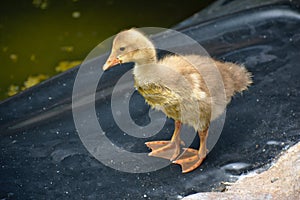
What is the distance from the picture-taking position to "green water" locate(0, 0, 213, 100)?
3857 mm

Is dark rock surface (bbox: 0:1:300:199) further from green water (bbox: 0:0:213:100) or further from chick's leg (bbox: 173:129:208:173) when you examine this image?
green water (bbox: 0:0:213:100)

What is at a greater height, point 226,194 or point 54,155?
point 226,194

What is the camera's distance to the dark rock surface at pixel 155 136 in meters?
2.38

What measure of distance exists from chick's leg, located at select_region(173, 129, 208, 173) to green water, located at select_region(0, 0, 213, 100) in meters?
1.57

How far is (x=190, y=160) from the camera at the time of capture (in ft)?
8.05

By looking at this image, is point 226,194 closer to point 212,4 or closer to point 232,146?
point 232,146

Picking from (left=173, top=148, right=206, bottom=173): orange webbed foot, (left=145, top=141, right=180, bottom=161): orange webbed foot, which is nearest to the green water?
(left=145, top=141, right=180, bottom=161): orange webbed foot

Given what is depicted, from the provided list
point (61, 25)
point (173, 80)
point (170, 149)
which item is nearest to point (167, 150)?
point (170, 149)

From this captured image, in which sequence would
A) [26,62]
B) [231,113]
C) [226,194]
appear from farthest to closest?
1. [26,62]
2. [231,113]
3. [226,194]

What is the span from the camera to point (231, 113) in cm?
270

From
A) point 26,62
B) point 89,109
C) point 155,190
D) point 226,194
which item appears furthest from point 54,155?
point 26,62

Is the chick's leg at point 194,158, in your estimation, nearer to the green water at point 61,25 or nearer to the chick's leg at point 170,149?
the chick's leg at point 170,149

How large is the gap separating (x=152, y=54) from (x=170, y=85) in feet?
0.55

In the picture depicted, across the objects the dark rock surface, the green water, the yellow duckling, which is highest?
the yellow duckling
